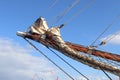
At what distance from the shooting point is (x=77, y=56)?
69.7 feet

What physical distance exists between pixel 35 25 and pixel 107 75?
5.37m

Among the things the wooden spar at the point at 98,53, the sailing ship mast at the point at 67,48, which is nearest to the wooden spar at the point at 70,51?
the sailing ship mast at the point at 67,48

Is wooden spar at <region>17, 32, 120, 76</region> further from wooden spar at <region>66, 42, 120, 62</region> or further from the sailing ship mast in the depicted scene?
wooden spar at <region>66, 42, 120, 62</region>

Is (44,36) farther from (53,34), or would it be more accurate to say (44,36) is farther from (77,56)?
(77,56)

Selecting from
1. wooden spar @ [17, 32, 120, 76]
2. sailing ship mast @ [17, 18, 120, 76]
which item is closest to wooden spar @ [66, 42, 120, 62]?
sailing ship mast @ [17, 18, 120, 76]

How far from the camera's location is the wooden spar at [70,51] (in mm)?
20750

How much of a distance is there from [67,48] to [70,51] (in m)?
0.27

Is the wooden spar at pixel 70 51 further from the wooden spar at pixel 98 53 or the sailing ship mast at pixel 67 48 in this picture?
the wooden spar at pixel 98 53

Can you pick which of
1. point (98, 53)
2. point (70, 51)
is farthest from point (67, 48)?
point (98, 53)

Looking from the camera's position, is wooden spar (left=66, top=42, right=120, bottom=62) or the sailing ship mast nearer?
the sailing ship mast

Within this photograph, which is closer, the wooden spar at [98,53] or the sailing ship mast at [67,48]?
the sailing ship mast at [67,48]

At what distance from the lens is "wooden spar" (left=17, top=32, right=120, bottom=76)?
68.1 feet

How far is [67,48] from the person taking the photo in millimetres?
21500

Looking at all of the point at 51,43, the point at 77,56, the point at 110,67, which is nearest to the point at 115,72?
the point at 110,67
